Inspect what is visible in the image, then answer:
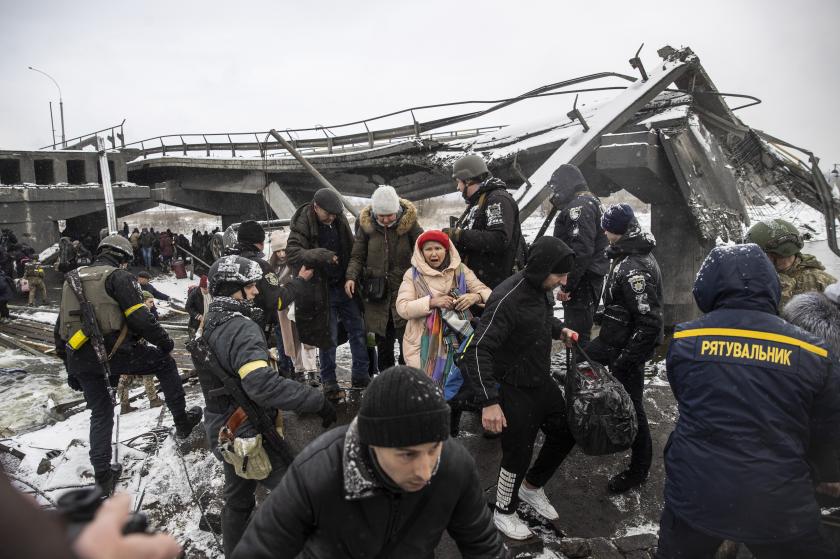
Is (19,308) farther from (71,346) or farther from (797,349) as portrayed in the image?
(797,349)

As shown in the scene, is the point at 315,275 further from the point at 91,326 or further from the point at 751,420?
the point at 751,420

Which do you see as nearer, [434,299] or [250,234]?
[434,299]

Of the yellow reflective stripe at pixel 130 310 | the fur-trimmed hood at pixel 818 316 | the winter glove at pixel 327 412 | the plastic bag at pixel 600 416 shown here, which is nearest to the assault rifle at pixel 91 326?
the yellow reflective stripe at pixel 130 310

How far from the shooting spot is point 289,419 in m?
4.70

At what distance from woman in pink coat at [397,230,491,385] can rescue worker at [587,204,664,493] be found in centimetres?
101

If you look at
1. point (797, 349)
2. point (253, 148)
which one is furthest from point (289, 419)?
point (253, 148)

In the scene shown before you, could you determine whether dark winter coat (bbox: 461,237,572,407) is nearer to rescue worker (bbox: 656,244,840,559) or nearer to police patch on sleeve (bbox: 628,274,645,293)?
police patch on sleeve (bbox: 628,274,645,293)

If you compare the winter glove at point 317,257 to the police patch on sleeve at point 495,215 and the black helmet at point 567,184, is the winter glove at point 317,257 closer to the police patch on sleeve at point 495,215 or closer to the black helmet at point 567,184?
the police patch on sleeve at point 495,215

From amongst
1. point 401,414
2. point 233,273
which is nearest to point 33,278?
point 233,273

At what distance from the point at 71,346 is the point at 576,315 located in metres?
4.38

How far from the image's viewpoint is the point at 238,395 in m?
2.71

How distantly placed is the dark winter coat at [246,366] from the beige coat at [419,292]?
1298 mm

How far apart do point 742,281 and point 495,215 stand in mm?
2312

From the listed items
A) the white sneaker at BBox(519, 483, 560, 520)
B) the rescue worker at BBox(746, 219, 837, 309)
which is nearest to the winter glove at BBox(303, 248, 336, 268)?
the white sneaker at BBox(519, 483, 560, 520)
